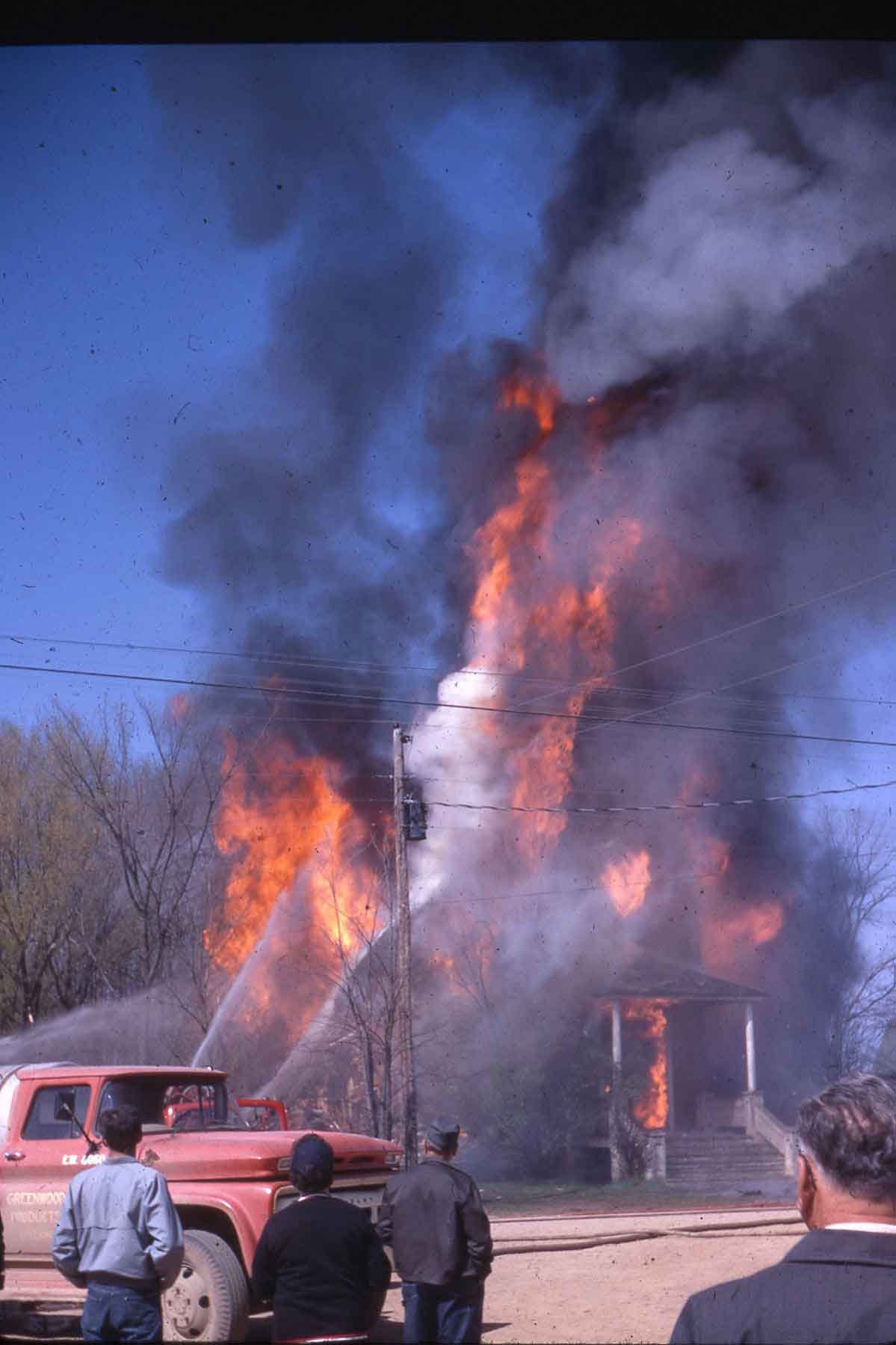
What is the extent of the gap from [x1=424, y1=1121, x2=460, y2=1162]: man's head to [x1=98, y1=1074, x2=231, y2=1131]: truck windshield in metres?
3.78

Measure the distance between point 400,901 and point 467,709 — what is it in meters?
12.4

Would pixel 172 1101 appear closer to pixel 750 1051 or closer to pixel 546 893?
pixel 546 893

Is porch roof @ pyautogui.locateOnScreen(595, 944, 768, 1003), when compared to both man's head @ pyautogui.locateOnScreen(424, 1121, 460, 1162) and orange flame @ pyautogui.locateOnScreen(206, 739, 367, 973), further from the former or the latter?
man's head @ pyautogui.locateOnScreen(424, 1121, 460, 1162)

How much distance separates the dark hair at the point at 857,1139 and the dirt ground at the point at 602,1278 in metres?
9.23

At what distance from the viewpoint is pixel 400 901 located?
78.0 feet

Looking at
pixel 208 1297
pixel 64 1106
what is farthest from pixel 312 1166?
pixel 208 1297

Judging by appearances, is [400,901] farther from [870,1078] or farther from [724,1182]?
[870,1078]

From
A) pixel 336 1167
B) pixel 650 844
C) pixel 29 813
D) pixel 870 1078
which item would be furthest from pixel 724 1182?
pixel 870 1078

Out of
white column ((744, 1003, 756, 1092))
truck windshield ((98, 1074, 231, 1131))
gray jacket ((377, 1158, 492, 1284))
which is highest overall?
truck windshield ((98, 1074, 231, 1131))

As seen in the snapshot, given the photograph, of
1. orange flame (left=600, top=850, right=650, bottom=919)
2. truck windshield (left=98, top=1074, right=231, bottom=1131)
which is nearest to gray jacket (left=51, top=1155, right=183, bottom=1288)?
truck windshield (left=98, top=1074, right=231, bottom=1131)

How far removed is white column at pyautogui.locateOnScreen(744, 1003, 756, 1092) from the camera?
35.2 meters

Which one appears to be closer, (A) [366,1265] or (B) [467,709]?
(A) [366,1265]

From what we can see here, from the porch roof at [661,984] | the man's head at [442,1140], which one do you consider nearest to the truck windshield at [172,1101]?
the man's head at [442,1140]

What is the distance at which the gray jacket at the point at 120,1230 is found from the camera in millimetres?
6035
